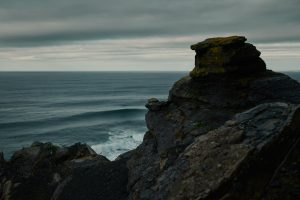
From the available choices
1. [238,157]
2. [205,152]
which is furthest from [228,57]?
[238,157]

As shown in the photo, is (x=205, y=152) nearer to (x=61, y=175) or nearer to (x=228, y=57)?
(x=228, y=57)

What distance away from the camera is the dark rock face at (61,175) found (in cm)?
2723

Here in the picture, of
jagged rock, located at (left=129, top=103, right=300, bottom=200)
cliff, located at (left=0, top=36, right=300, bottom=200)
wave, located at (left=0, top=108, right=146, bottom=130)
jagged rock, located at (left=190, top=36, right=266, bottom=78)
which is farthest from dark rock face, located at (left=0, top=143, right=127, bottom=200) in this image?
wave, located at (left=0, top=108, right=146, bottom=130)

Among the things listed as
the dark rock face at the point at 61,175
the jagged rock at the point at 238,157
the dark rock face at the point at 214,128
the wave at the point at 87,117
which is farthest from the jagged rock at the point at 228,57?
the wave at the point at 87,117

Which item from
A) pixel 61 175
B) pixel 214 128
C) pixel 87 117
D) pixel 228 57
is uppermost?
pixel 228 57

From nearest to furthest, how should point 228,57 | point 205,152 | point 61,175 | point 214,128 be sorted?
1. point 205,152
2. point 214,128
3. point 228,57
4. point 61,175

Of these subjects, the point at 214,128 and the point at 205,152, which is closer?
the point at 205,152

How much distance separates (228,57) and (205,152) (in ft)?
40.0

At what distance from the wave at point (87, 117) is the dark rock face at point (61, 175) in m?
62.6

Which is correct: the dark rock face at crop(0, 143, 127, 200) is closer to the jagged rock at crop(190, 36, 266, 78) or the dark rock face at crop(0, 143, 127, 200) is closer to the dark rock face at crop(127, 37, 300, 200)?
the dark rock face at crop(127, 37, 300, 200)

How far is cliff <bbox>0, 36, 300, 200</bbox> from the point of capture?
1585cm

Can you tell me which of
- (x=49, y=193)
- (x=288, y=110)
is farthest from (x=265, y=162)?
(x=49, y=193)

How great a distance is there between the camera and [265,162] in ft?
52.0

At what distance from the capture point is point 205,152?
17.9m
